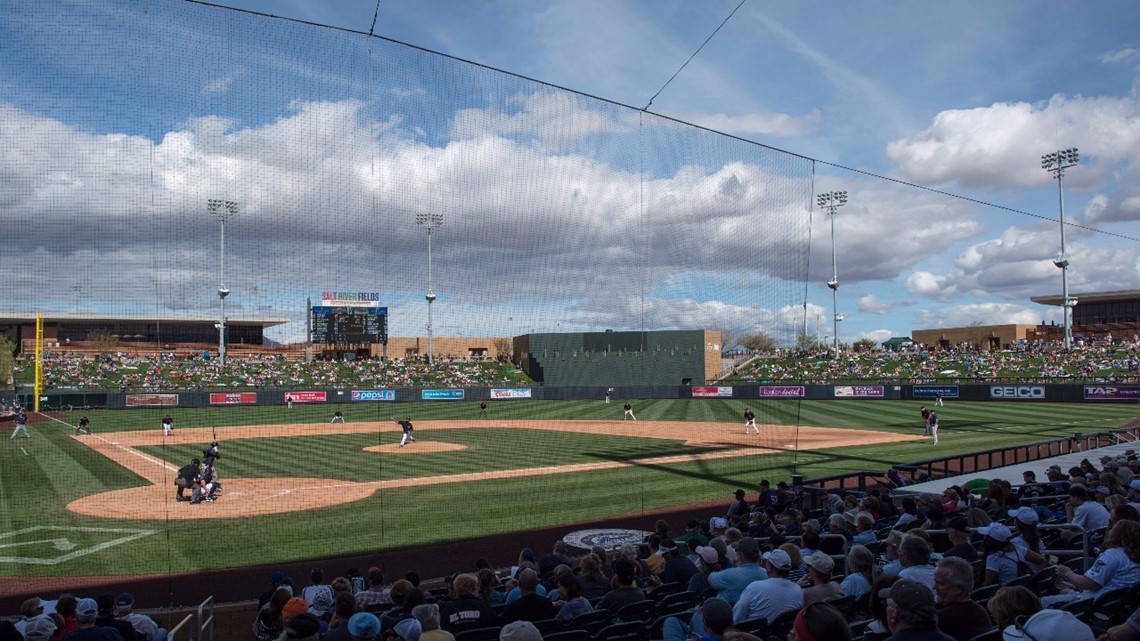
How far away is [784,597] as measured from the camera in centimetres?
487

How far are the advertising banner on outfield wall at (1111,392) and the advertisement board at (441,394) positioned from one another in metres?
38.2

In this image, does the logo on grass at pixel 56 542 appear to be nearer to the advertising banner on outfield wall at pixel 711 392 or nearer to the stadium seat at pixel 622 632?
the stadium seat at pixel 622 632

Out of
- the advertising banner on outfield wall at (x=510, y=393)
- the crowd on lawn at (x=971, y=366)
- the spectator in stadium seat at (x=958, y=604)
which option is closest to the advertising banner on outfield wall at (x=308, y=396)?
the advertising banner on outfield wall at (x=510, y=393)

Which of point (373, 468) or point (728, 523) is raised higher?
point (728, 523)

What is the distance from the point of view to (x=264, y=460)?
24953 mm

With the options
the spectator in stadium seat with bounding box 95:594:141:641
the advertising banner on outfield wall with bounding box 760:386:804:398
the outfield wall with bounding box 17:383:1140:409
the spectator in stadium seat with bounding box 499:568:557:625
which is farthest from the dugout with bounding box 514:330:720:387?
the spectator in stadium seat with bounding box 499:568:557:625

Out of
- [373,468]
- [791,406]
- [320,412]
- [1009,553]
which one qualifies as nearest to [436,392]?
[320,412]

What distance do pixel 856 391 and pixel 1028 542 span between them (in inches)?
1897

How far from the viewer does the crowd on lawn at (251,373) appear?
4097cm

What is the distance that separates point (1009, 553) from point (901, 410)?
4099cm

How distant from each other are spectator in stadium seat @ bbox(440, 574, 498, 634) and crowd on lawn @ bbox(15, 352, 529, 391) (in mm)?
39206

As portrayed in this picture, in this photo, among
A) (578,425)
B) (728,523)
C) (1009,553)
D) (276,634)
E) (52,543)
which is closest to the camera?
(1009,553)

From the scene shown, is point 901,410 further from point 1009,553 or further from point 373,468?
point 1009,553

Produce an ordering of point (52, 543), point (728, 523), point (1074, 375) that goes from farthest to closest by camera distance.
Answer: point (1074, 375) → point (52, 543) → point (728, 523)
